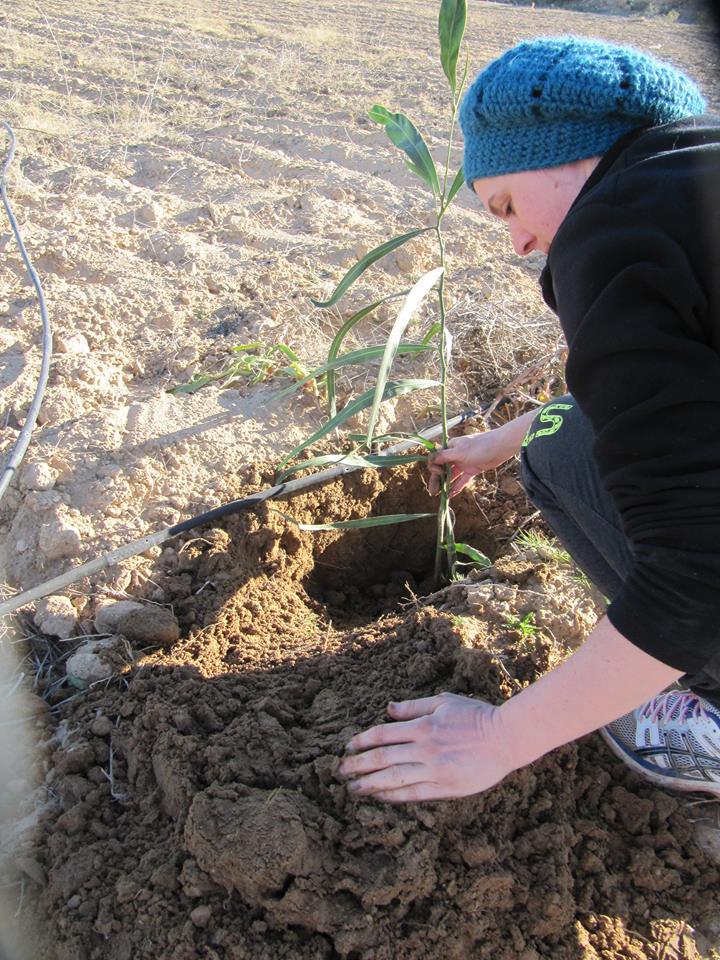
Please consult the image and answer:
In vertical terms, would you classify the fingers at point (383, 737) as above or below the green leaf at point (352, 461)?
below

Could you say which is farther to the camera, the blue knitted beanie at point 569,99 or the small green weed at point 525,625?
the small green weed at point 525,625

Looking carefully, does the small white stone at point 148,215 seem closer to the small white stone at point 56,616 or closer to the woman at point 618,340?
the small white stone at point 56,616

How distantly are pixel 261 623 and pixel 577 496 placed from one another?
2.62ft

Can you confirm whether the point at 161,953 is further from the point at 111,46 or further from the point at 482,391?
the point at 111,46

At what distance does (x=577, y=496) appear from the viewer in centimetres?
131

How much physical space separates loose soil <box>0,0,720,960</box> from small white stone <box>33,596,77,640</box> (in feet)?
0.07

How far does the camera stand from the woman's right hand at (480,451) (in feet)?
5.46

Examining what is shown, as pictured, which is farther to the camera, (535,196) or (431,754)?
(431,754)

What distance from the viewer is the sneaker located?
1.31 meters

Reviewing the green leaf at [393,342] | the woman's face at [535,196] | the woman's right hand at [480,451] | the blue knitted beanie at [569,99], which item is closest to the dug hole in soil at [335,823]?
the woman's right hand at [480,451]

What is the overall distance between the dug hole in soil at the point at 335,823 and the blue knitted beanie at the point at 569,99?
2.79 feet

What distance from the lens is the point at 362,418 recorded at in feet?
7.13

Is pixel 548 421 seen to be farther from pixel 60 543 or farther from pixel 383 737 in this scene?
pixel 60 543

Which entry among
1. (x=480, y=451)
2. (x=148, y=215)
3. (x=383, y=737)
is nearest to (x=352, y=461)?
(x=480, y=451)
